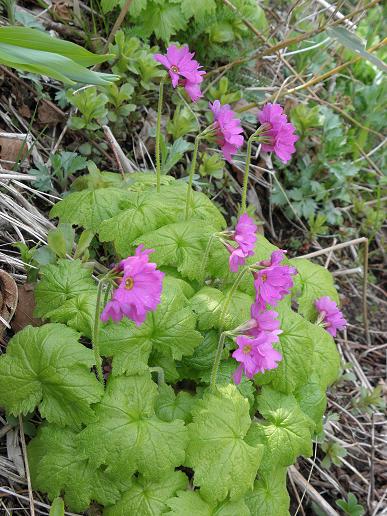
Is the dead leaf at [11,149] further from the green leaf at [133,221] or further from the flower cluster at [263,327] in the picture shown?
the flower cluster at [263,327]

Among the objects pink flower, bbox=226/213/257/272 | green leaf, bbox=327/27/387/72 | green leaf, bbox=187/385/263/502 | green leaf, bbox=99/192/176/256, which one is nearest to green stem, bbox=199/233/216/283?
pink flower, bbox=226/213/257/272

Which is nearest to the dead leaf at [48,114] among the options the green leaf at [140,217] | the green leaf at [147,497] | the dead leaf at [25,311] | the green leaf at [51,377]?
the green leaf at [140,217]

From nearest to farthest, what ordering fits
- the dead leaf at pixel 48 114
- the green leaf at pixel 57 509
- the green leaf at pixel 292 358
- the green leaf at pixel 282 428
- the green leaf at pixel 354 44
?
1. the green leaf at pixel 57 509
2. the green leaf at pixel 282 428
3. the green leaf at pixel 292 358
4. the green leaf at pixel 354 44
5. the dead leaf at pixel 48 114

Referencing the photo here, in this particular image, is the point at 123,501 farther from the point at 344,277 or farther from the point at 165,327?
the point at 344,277

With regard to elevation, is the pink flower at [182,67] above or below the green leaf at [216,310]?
above

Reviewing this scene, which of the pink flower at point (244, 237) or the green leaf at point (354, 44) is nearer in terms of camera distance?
the pink flower at point (244, 237)

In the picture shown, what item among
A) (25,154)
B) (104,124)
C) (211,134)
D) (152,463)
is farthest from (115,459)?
(104,124)

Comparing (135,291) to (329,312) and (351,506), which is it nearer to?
(329,312)

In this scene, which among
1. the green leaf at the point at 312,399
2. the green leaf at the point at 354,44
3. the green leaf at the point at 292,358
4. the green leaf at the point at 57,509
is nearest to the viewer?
the green leaf at the point at 57,509
